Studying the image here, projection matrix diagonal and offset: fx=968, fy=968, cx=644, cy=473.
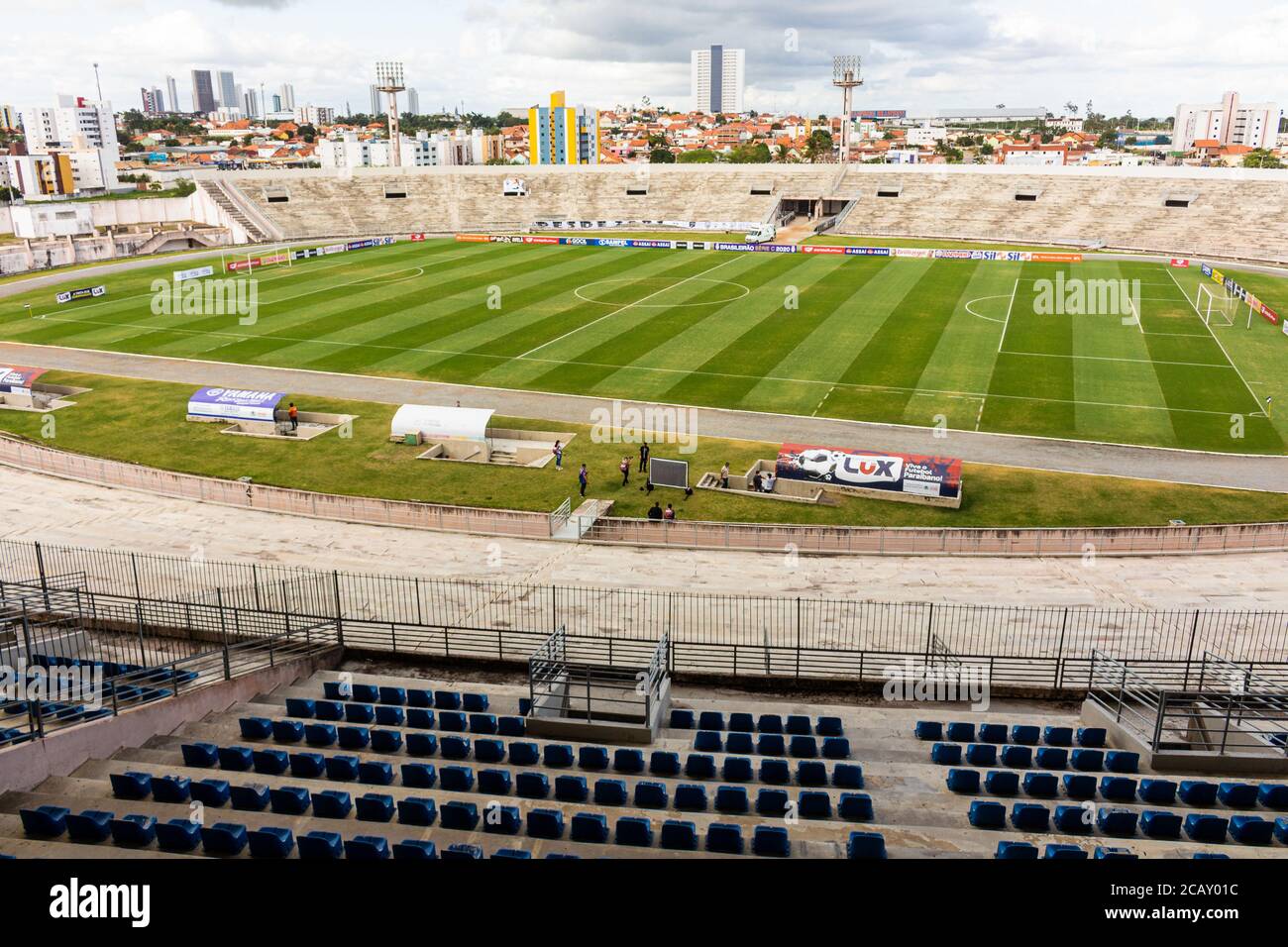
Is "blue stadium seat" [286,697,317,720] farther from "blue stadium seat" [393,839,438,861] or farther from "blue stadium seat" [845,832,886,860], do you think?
"blue stadium seat" [845,832,886,860]

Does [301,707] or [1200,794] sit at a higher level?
[1200,794]

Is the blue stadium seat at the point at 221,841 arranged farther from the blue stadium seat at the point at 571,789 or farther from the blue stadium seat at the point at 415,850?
the blue stadium seat at the point at 571,789

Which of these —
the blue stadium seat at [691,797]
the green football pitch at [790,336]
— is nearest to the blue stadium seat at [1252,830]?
the blue stadium seat at [691,797]

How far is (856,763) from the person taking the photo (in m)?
15.5

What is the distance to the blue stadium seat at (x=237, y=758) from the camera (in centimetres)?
1564

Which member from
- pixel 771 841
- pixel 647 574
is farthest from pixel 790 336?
pixel 771 841

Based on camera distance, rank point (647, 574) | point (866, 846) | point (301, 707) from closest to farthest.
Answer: point (866, 846) → point (301, 707) → point (647, 574)

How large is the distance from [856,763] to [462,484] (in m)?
23.3

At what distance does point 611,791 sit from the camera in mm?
14461

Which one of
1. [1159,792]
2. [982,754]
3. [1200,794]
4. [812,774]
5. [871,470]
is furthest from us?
[871,470]

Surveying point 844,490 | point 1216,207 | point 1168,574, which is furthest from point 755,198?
point 1168,574

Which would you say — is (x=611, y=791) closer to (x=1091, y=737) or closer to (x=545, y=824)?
(x=545, y=824)

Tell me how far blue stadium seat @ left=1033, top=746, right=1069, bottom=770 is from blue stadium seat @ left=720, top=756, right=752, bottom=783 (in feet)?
16.2

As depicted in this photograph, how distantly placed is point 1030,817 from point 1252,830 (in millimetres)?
2850
